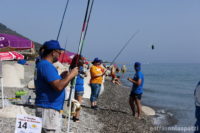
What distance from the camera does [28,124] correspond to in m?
3.40

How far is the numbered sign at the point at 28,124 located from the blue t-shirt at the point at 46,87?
0.67ft

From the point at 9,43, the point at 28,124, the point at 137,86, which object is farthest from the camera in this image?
the point at 137,86

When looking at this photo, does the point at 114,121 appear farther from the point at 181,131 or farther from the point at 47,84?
the point at 47,84

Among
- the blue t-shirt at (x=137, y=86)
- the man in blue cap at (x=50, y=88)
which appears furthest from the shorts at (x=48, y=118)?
the blue t-shirt at (x=137, y=86)

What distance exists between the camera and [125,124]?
8.38m

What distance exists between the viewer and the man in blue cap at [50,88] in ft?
10.5

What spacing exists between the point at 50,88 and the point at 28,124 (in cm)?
56

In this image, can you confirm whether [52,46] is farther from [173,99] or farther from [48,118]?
[173,99]

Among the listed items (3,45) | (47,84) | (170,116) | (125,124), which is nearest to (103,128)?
(125,124)

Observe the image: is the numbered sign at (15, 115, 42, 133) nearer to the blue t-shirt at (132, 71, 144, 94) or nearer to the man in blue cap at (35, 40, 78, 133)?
the man in blue cap at (35, 40, 78, 133)

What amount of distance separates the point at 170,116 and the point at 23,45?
24.3ft

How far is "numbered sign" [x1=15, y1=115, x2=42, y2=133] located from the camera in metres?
3.32

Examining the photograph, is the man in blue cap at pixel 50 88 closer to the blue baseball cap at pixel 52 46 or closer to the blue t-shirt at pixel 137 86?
the blue baseball cap at pixel 52 46

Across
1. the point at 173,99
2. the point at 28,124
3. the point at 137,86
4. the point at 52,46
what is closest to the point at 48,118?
the point at 28,124
